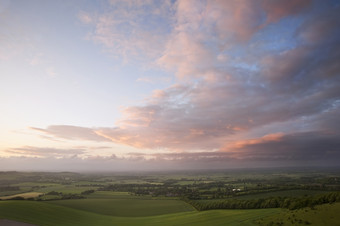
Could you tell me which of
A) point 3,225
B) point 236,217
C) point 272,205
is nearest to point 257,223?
point 236,217

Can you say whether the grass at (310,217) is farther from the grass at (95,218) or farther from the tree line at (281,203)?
the tree line at (281,203)

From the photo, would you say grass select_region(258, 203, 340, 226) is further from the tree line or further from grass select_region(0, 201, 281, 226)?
the tree line

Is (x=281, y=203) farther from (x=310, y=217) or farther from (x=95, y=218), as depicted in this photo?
(x=95, y=218)

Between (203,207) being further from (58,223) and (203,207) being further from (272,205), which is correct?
(58,223)

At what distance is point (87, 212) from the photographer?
95062 mm

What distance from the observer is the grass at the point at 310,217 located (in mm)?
56875

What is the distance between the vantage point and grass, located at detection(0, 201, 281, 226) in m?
69.9

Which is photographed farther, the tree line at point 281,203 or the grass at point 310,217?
the tree line at point 281,203

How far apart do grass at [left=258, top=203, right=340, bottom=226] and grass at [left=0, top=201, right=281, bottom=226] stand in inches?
239

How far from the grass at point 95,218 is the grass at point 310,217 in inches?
239

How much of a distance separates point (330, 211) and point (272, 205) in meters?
26.9

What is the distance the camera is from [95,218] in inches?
3378

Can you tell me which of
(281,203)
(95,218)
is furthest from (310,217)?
(95,218)

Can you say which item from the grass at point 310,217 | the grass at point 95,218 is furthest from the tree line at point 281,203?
the grass at point 95,218
